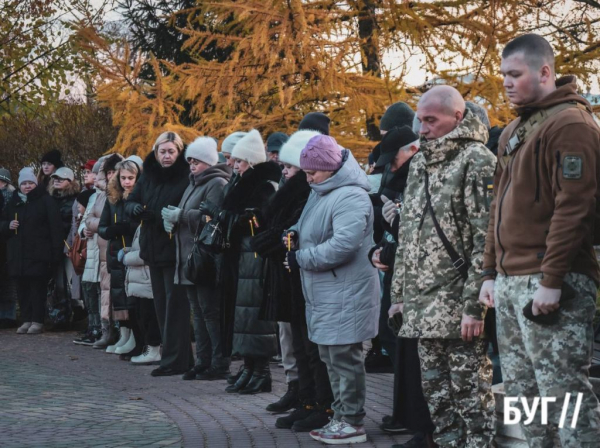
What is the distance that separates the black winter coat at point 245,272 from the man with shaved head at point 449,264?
306 centimetres

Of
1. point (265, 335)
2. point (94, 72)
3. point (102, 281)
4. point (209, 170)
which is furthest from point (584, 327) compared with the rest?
point (94, 72)

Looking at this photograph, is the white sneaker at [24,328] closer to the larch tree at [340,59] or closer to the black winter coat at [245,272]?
the larch tree at [340,59]

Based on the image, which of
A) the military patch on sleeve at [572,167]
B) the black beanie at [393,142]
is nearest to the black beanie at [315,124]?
the black beanie at [393,142]

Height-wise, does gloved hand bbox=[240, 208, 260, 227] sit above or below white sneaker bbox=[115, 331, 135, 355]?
above

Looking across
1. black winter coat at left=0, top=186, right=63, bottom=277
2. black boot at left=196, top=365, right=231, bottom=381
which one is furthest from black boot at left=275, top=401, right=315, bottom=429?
black winter coat at left=0, top=186, right=63, bottom=277

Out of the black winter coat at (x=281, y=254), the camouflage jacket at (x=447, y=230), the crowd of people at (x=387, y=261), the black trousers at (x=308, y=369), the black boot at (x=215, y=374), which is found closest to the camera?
the crowd of people at (x=387, y=261)

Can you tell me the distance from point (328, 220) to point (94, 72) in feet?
32.2

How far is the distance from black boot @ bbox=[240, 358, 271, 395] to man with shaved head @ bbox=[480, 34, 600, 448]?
4.41 metres

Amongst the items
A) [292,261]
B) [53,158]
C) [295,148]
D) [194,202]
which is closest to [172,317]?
[194,202]

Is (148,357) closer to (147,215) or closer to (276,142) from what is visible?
(147,215)

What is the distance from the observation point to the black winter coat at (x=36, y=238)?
552 inches

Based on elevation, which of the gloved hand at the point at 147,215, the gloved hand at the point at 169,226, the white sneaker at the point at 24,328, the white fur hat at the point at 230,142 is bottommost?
the white sneaker at the point at 24,328

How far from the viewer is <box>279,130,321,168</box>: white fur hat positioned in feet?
23.6

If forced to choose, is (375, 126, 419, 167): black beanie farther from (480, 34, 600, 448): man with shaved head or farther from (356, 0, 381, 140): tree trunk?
(356, 0, 381, 140): tree trunk
